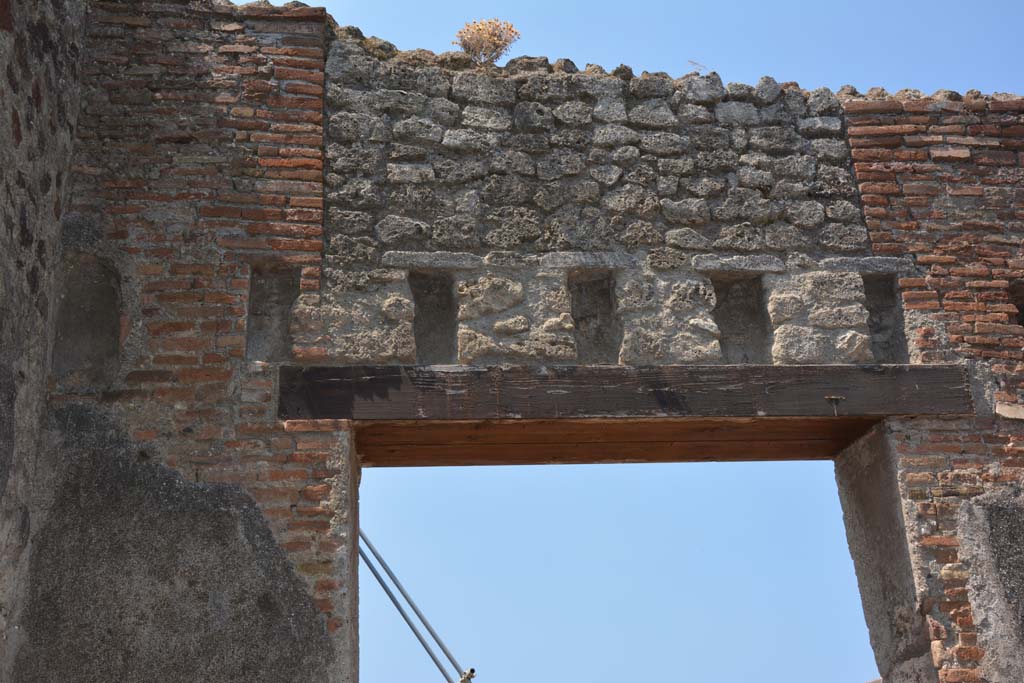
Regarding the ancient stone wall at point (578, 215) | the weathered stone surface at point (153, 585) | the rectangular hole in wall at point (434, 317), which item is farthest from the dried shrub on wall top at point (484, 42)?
the weathered stone surface at point (153, 585)

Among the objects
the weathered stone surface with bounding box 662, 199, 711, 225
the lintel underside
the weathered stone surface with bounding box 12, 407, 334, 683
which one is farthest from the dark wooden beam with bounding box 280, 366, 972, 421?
the weathered stone surface with bounding box 662, 199, 711, 225

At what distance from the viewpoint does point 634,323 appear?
4578mm

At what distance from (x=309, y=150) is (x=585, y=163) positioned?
1169 mm

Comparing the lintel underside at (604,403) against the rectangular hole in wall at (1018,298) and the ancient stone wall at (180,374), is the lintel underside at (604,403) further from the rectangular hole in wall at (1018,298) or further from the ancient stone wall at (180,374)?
the rectangular hole in wall at (1018,298)

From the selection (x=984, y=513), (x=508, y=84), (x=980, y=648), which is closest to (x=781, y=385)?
(x=984, y=513)

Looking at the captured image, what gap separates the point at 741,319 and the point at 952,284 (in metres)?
0.91

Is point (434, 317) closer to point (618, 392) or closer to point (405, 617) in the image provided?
point (618, 392)

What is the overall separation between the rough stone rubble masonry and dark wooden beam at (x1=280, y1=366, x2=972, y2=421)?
0.25ft

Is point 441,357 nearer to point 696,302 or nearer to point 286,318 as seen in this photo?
point 286,318

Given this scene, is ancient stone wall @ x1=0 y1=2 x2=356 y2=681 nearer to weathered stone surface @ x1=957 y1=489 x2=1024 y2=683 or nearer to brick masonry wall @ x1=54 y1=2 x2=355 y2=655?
brick masonry wall @ x1=54 y1=2 x2=355 y2=655

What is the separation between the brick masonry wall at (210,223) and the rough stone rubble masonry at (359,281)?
1cm

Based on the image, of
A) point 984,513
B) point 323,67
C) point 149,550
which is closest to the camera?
point 149,550

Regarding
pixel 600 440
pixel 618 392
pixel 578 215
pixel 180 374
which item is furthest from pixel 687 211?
pixel 180 374

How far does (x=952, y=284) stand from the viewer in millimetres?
4762
